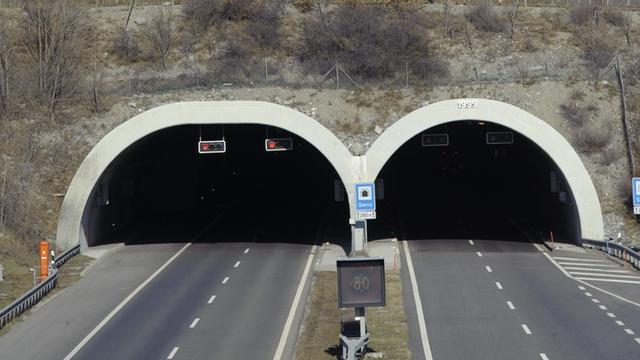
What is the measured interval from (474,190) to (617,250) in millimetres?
23330

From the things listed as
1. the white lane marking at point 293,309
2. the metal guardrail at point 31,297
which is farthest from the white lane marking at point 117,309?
the white lane marking at point 293,309

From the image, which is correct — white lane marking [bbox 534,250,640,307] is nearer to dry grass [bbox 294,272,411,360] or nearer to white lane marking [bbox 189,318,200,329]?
dry grass [bbox 294,272,411,360]

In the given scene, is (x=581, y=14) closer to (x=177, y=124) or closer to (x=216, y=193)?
Result: (x=216, y=193)

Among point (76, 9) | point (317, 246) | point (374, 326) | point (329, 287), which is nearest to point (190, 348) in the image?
point (374, 326)

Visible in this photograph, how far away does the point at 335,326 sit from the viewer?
34.8 m

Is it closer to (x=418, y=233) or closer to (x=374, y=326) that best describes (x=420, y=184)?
(x=418, y=233)

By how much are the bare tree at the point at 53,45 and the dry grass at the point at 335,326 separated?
26.5 metres

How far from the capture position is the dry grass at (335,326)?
102ft

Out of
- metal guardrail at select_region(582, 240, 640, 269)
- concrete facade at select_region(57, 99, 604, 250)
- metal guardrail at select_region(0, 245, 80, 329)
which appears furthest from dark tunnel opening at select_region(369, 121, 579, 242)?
metal guardrail at select_region(0, 245, 80, 329)

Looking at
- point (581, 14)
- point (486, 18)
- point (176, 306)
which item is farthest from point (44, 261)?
point (581, 14)

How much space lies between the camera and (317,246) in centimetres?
5091

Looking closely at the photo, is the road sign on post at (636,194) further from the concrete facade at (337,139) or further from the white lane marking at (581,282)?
the white lane marking at (581,282)

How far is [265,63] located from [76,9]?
13.2m

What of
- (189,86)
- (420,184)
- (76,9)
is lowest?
(420,184)
